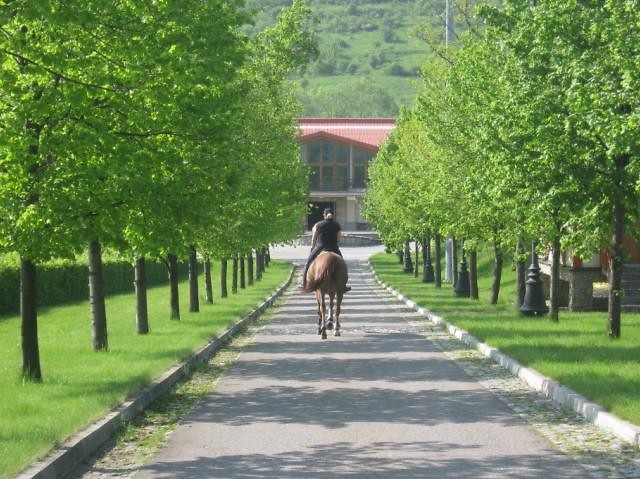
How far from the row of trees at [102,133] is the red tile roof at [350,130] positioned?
94.8m

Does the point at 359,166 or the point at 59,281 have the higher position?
the point at 359,166

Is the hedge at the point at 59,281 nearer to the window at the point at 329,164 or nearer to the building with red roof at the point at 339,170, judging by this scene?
the building with red roof at the point at 339,170

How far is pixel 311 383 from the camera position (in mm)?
15008

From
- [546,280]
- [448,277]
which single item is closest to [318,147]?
[448,277]

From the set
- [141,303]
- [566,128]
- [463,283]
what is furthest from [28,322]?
[463,283]

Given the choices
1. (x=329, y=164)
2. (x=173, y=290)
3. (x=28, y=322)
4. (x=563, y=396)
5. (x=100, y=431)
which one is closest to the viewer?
(x=100, y=431)

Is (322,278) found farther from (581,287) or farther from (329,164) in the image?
(329,164)

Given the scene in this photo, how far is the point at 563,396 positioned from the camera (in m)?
12.8

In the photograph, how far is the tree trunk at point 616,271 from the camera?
19266 millimetres

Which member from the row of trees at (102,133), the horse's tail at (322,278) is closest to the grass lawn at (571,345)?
the horse's tail at (322,278)

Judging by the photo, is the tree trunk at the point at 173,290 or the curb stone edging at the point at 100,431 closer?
the curb stone edging at the point at 100,431

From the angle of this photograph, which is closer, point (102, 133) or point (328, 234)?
point (102, 133)

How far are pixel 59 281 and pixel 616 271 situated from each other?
22377mm

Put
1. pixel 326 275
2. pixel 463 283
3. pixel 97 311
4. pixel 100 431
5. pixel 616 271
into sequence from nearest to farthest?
pixel 100 431 → pixel 97 311 → pixel 616 271 → pixel 326 275 → pixel 463 283
